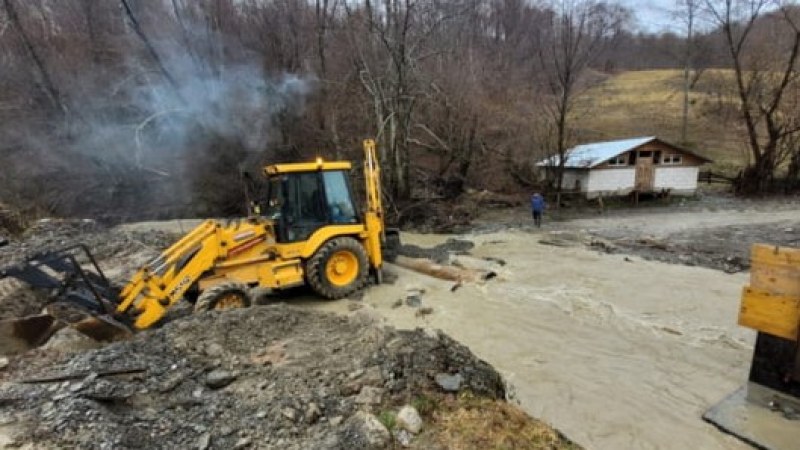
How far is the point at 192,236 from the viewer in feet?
25.3

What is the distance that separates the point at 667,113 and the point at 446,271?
38.4 metres

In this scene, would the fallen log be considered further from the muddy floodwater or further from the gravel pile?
the gravel pile

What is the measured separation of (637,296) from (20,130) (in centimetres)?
2304

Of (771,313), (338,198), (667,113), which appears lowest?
(771,313)

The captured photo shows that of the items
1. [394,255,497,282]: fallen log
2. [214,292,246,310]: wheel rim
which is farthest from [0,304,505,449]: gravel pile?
[394,255,497,282]: fallen log

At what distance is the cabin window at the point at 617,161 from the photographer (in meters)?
22.8

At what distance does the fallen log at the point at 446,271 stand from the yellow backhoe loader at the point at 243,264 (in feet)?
5.13

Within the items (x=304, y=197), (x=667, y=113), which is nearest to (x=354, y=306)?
(x=304, y=197)

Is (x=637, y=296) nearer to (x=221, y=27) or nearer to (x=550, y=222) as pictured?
(x=550, y=222)

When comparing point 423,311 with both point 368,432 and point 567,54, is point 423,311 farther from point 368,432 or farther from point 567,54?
point 567,54

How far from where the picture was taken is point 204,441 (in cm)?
372

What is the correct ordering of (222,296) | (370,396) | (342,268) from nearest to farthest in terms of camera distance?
(370,396), (222,296), (342,268)

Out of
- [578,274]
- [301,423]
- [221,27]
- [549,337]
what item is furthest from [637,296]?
[221,27]

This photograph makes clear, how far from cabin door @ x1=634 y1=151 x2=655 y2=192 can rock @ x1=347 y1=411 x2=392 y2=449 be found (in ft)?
74.2
